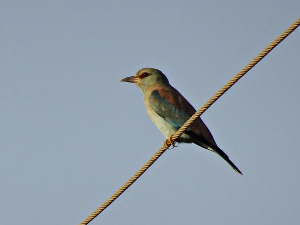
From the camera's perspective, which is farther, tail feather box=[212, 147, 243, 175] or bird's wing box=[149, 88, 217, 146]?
bird's wing box=[149, 88, 217, 146]

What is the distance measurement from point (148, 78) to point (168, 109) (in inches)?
43.0

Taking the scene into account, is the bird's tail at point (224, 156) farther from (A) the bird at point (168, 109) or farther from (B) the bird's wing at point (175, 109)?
(B) the bird's wing at point (175, 109)

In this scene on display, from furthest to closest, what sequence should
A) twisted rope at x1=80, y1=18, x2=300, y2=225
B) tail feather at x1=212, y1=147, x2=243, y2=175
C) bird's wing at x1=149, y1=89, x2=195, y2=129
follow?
Result: bird's wing at x1=149, y1=89, x2=195, y2=129 < tail feather at x1=212, y1=147, x2=243, y2=175 < twisted rope at x1=80, y1=18, x2=300, y2=225

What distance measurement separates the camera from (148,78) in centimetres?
1074

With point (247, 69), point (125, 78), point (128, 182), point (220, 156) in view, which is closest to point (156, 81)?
point (125, 78)

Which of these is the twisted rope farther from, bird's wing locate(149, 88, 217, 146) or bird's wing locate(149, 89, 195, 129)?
bird's wing locate(149, 89, 195, 129)

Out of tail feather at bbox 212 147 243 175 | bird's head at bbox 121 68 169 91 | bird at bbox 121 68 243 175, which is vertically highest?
bird's head at bbox 121 68 169 91

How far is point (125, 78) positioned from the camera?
11023 millimetres

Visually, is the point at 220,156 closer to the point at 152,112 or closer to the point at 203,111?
the point at 152,112

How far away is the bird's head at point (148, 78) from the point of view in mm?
10680

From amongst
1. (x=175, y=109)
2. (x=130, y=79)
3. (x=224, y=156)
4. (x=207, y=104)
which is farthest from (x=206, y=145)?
(x=207, y=104)

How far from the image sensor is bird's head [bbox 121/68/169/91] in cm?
1068

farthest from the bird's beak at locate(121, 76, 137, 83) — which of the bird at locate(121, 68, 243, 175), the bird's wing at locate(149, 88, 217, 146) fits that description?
the bird's wing at locate(149, 88, 217, 146)

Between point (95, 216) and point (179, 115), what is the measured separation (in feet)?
12.4
